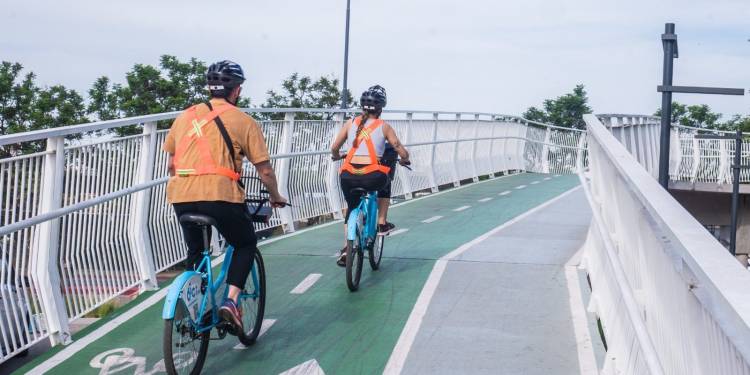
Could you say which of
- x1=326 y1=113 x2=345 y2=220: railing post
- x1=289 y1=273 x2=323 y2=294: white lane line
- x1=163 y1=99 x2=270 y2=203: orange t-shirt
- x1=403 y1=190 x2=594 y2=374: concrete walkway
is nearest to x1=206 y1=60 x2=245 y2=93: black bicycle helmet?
x1=163 y1=99 x2=270 y2=203: orange t-shirt

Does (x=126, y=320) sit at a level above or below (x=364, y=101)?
below

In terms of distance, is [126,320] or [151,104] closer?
[126,320]

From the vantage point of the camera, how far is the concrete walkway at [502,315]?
664 cm

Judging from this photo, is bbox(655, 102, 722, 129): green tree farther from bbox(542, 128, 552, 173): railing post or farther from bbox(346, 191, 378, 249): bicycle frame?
bbox(346, 191, 378, 249): bicycle frame

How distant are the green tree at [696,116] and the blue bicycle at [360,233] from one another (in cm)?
7925

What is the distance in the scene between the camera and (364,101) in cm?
884

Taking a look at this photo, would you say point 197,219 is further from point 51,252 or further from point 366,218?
point 366,218

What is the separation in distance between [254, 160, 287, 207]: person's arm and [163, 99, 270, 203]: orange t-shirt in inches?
1.8

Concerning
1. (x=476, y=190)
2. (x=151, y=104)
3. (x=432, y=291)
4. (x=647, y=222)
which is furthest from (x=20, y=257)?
(x=151, y=104)

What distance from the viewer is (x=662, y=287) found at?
3.92 m

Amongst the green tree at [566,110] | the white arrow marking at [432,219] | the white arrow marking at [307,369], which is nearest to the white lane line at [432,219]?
the white arrow marking at [432,219]

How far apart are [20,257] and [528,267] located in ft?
17.5

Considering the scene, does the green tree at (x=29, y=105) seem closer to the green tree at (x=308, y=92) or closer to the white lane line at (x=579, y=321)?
the green tree at (x=308, y=92)

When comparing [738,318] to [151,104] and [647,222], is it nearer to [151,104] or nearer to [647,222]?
[647,222]
